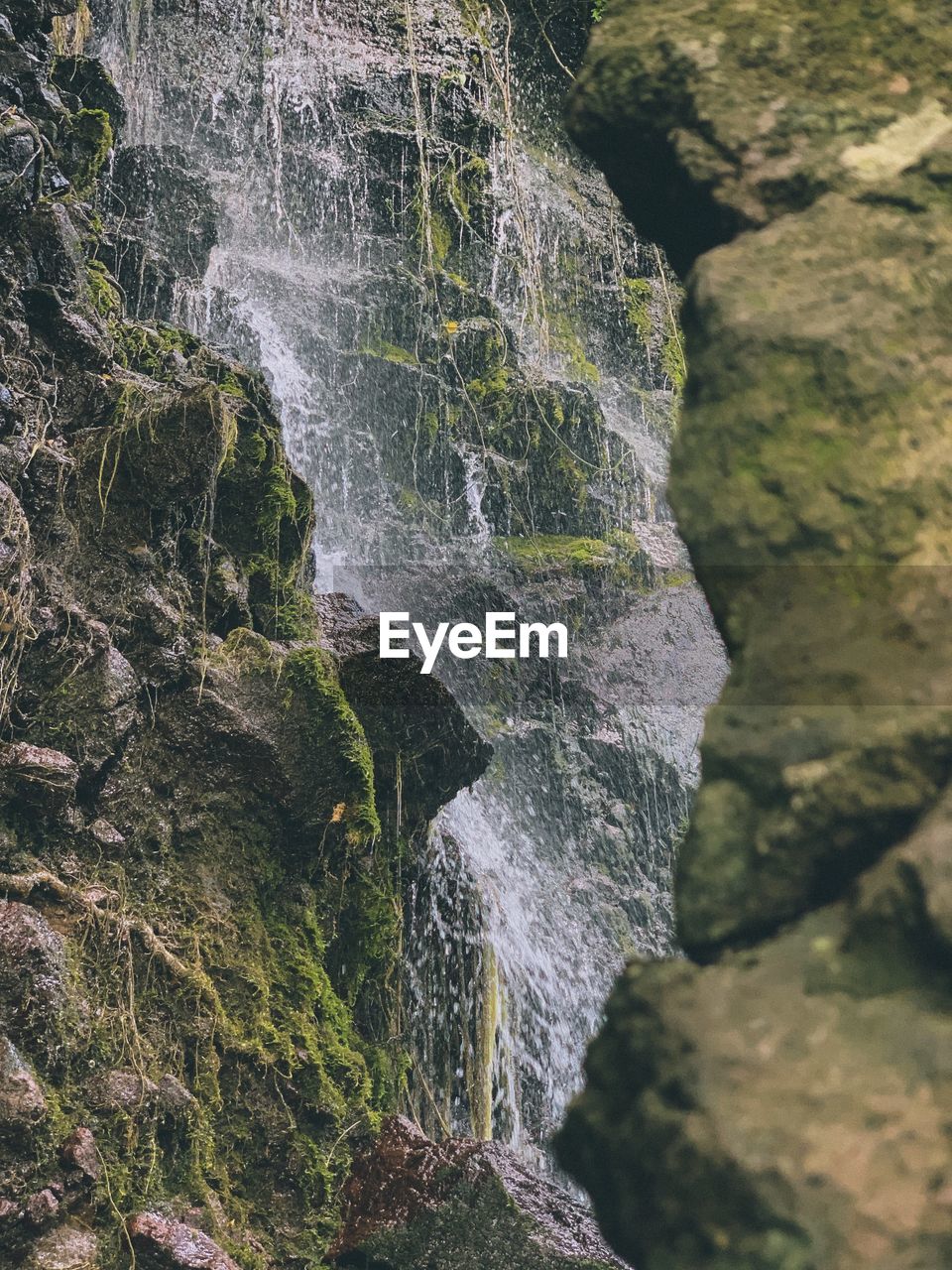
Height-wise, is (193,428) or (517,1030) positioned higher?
(193,428)

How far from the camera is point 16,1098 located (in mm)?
3475

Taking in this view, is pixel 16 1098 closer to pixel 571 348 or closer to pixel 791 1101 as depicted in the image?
pixel 791 1101

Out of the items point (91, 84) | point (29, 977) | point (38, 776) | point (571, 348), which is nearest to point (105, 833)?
point (38, 776)

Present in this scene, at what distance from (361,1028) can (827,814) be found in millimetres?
4211

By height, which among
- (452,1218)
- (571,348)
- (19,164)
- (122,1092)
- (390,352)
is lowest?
(452,1218)

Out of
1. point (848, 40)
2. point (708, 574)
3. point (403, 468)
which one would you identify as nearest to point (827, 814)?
point (708, 574)

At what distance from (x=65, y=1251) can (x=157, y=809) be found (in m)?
1.66

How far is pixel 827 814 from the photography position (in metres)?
1.55

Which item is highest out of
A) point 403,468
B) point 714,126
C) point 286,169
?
point 286,169

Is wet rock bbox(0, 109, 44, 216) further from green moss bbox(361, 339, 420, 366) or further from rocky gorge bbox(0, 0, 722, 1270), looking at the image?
green moss bbox(361, 339, 420, 366)

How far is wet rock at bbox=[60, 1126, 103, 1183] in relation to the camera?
12.0 feet

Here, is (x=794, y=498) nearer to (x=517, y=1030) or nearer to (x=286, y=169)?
(x=517, y=1030)

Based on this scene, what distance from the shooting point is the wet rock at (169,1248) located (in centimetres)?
366

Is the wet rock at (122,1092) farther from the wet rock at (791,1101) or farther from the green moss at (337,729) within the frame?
the wet rock at (791,1101)
